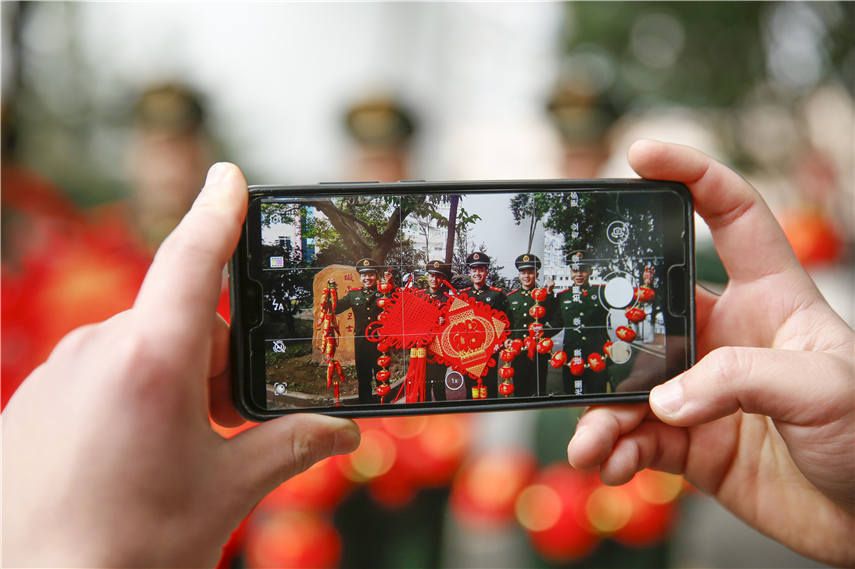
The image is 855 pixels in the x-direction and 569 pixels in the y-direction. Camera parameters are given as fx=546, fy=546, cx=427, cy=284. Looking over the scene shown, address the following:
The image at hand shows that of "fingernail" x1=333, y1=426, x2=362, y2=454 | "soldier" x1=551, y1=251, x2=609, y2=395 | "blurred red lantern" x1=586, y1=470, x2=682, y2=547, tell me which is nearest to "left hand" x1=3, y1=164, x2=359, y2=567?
"fingernail" x1=333, y1=426, x2=362, y2=454

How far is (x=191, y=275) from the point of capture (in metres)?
0.60

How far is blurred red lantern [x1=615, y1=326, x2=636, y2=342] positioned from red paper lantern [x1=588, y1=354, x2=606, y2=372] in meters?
0.05

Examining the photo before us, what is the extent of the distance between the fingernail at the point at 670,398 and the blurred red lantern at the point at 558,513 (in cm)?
98

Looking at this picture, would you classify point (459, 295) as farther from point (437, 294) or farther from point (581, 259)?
point (581, 259)

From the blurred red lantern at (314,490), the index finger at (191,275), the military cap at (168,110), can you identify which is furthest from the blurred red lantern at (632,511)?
the military cap at (168,110)

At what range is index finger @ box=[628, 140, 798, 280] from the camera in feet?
2.75

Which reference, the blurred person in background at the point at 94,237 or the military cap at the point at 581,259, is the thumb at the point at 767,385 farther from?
the blurred person in background at the point at 94,237

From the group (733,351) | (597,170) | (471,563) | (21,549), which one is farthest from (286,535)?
(597,170)

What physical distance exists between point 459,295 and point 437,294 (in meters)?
0.03

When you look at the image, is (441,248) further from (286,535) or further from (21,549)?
(286,535)

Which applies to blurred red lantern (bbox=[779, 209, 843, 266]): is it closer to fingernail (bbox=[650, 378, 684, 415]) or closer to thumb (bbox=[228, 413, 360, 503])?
fingernail (bbox=[650, 378, 684, 415])

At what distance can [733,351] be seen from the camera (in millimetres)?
708

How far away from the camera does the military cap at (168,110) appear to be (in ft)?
6.86

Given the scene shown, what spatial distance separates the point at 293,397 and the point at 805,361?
689 millimetres
